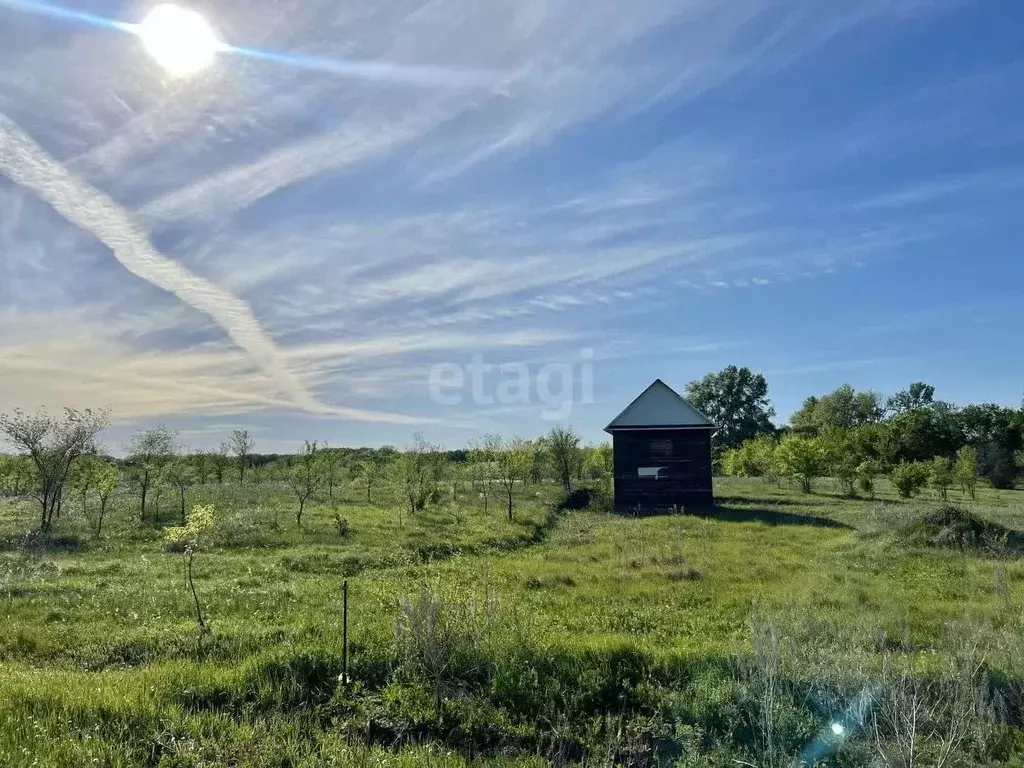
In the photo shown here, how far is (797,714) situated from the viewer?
18.7ft

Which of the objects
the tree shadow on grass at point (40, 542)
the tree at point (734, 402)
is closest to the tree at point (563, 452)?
the tree shadow on grass at point (40, 542)

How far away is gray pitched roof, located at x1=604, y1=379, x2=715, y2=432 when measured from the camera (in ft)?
106

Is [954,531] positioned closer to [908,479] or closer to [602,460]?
[908,479]

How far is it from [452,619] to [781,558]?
12817mm

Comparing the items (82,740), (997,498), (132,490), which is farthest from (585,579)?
(997,498)

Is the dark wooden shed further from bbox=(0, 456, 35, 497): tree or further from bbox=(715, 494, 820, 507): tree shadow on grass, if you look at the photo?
bbox=(0, 456, 35, 497): tree

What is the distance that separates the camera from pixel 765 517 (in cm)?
2791

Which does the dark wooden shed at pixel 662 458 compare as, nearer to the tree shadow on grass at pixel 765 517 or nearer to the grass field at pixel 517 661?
the tree shadow on grass at pixel 765 517

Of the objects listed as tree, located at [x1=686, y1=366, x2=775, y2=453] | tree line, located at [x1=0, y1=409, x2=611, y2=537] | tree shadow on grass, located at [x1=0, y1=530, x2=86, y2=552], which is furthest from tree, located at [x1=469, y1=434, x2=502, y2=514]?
tree, located at [x1=686, y1=366, x2=775, y2=453]

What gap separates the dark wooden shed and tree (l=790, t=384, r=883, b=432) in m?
65.3

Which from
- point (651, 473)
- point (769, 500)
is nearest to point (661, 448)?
point (651, 473)

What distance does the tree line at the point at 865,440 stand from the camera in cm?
4059

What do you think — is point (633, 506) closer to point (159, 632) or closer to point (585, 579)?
point (585, 579)

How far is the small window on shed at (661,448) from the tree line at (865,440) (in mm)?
13192
